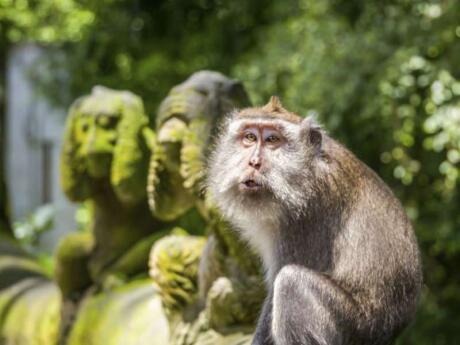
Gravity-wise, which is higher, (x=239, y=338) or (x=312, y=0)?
(x=312, y=0)

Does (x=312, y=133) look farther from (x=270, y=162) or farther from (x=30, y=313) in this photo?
(x=30, y=313)

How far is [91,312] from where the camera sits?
21.6 ft

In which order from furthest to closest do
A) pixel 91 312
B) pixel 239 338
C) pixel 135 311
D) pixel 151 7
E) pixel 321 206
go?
pixel 151 7 → pixel 91 312 → pixel 135 311 → pixel 239 338 → pixel 321 206

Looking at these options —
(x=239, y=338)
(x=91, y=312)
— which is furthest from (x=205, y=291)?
(x=91, y=312)

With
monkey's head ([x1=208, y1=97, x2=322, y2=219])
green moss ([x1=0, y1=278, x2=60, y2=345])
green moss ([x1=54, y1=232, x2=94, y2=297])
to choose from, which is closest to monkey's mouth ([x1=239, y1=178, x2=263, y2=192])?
monkey's head ([x1=208, y1=97, x2=322, y2=219])

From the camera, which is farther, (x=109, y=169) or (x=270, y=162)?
(x=109, y=169)

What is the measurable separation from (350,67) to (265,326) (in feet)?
11.6

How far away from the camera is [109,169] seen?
652 cm

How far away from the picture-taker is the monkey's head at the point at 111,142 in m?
6.34

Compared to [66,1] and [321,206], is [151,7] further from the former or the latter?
[321,206]

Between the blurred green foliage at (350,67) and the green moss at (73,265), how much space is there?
1.76m

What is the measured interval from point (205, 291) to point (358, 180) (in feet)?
4.02

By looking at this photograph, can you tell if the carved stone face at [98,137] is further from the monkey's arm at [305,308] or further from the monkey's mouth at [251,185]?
the monkey's arm at [305,308]

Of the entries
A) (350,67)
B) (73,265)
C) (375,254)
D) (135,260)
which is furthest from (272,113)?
(350,67)
